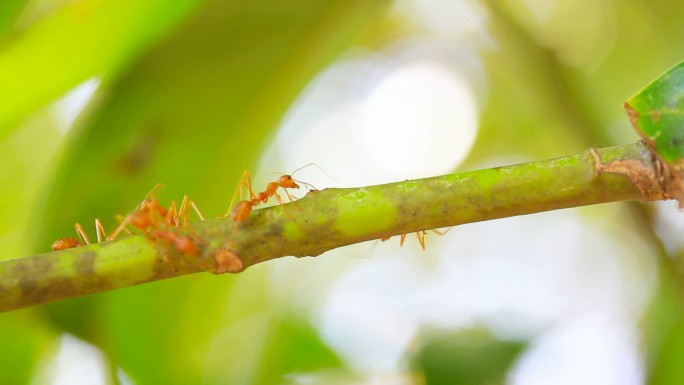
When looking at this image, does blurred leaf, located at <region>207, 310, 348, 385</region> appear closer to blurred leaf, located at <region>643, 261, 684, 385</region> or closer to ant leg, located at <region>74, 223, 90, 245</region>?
ant leg, located at <region>74, 223, 90, 245</region>

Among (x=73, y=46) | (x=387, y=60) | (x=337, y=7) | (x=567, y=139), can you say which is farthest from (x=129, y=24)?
(x=387, y=60)

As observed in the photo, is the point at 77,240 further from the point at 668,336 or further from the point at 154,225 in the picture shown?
the point at 668,336

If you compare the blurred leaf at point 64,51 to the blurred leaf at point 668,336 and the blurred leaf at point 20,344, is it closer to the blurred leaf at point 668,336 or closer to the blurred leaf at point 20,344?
the blurred leaf at point 20,344

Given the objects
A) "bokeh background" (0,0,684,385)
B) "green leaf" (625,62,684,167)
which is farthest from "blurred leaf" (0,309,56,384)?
"green leaf" (625,62,684,167)

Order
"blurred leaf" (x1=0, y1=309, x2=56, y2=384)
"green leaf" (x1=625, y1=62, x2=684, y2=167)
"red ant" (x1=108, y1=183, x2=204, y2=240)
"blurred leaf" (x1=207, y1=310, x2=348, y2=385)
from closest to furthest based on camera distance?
"green leaf" (x1=625, y1=62, x2=684, y2=167) → "red ant" (x1=108, y1=183, x2=204, y2=240) → "blurred leaf" (x1=0, y1=309, x2=56, y2=384) → "blurred leaf" (x1=207, y1=310, x2=348, y2=385)

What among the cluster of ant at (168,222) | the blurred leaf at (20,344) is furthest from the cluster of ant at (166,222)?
the blurred leaf at (20,344)

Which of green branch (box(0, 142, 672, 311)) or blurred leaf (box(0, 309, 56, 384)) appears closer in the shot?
green branch (box(0, 142, 672, 311))

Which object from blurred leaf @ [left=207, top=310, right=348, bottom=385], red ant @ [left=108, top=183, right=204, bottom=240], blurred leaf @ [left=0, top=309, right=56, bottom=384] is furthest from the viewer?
blurred leaf @ [left=207, top=310, right=348, bottom=385]
